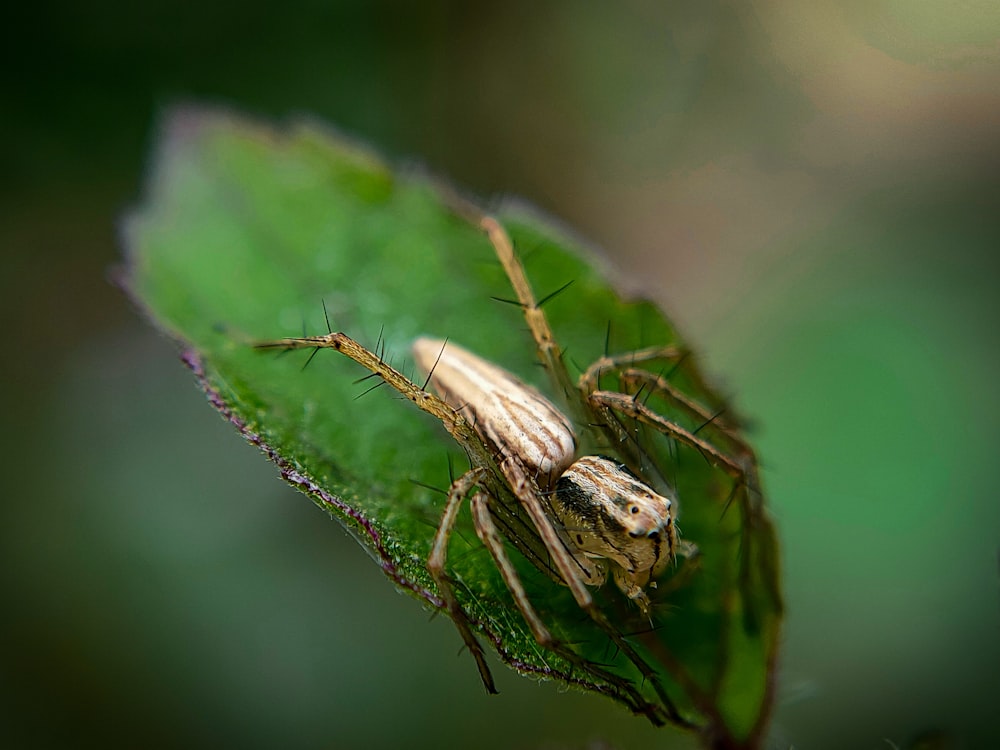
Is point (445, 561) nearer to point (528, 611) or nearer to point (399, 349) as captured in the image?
point (528, 611)

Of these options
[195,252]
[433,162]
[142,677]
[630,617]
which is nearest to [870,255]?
[433,162]

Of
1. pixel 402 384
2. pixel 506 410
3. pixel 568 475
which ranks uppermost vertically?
pixel 402 384

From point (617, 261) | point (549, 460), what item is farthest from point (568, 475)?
point (617, 261)

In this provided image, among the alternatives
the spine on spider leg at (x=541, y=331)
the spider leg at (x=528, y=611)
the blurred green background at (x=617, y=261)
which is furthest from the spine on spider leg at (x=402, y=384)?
the blurred green background at (x=617, y=261)

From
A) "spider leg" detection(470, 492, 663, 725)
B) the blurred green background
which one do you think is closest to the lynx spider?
"spider leg" detection(470, 492, 663, 725)

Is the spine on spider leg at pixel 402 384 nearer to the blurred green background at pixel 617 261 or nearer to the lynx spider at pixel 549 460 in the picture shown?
the lynx spider at pixel 549 460

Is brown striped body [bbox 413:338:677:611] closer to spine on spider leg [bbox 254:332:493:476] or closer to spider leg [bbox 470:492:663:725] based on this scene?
spine on spider leg [bbox 254:332:493:476]
